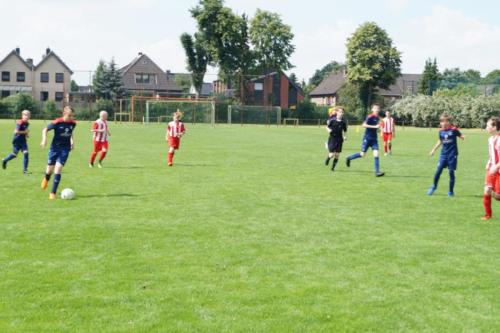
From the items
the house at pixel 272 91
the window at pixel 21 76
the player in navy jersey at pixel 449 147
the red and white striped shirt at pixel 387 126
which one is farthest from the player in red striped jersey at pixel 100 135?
the window at pixel 21 76

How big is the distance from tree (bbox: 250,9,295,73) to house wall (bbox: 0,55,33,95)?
Result: 116 feet

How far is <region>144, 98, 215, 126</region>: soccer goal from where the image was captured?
6394 centimetres

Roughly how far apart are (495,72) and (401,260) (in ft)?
505

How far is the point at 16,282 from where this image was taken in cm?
627

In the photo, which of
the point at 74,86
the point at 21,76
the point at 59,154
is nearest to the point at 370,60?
the point at 21,76

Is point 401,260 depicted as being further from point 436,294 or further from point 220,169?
point 220,169

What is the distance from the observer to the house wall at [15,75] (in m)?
89.6

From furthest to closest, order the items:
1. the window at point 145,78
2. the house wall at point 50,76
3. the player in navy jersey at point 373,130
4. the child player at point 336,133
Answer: the window at point 145,78
the house wall at point 50,76
the child player at point 336,133
the player in navy jersey at point 373,130

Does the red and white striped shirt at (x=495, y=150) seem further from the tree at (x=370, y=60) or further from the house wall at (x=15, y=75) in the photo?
the house wall at (x=15, y=75)

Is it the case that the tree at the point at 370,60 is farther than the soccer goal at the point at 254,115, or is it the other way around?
the tree at the point at 370,60

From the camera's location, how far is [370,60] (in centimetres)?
8019

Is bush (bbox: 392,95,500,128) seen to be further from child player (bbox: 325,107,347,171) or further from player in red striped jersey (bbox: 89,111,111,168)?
player in red striped jersey (bbox: 89,111,111,168)

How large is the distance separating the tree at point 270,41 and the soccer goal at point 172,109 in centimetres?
2030

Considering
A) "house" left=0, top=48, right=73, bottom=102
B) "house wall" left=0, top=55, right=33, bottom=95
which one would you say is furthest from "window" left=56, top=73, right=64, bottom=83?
"house wall" left=0, top=55, right=33, bottom=95
